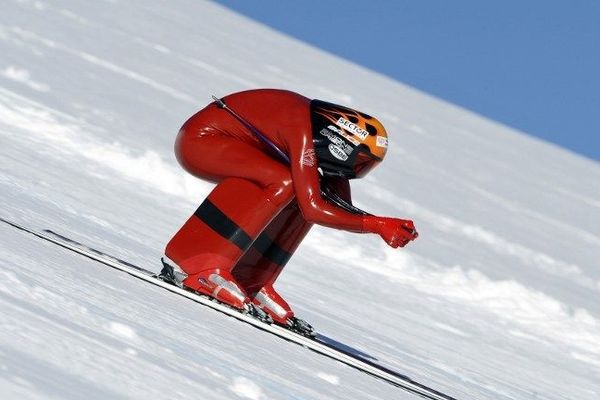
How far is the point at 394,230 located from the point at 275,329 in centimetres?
55

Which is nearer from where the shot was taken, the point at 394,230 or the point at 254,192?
the point at 394,230

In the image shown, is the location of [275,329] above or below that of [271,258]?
below

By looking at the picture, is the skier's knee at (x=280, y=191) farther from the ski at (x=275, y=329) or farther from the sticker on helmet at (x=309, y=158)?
the ski at (x=275, y=329)

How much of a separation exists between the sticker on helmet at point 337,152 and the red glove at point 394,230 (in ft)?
1.13

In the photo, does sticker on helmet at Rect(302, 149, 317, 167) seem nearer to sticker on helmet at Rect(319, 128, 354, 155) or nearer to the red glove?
sticker on helmet at Rect(319, 128, 354, 155)

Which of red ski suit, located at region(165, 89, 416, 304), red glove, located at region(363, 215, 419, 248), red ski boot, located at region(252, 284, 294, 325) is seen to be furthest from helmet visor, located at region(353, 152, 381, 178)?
red ski boot, located at region(252, 284, 294, 325)

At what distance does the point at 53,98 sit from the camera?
12.4m

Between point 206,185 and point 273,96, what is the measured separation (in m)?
4.59

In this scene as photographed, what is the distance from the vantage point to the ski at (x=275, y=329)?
515cm

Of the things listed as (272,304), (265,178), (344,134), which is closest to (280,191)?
(265,178)

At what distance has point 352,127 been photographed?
569cm

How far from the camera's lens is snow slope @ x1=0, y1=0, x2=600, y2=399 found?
3.94 m

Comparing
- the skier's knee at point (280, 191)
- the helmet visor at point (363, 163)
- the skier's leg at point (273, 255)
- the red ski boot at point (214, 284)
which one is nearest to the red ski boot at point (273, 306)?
the skier's leg at point (273, 255)

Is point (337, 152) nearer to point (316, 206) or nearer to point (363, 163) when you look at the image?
point (363, 163)
